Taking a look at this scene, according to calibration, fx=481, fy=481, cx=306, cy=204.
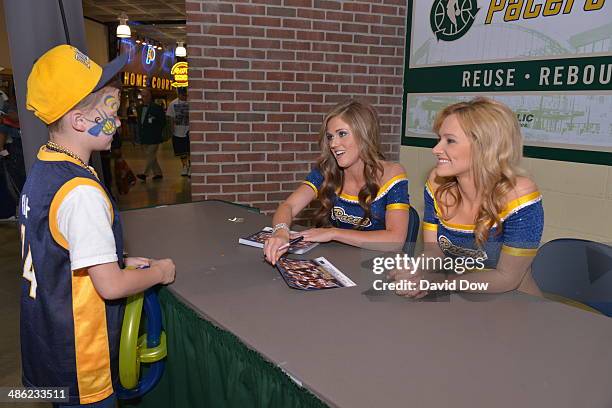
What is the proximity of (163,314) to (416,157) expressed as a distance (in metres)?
2.96

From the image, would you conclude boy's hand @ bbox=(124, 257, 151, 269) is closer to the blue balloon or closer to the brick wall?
the blue balloon

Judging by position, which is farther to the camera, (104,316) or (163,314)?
(163,314)

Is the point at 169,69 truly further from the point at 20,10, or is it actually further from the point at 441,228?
the point at 441,228

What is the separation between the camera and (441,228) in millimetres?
1901

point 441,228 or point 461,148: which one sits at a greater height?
point 461,148

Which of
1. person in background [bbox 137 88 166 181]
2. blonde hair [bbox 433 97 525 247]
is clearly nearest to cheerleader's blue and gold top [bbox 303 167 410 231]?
blonde hair [bbox 433 97 525 247]

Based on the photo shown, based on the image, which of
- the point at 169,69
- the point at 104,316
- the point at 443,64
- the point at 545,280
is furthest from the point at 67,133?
the point at 169,69

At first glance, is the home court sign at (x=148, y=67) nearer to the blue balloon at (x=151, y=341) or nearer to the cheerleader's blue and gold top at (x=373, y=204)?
the cheerleader's blue and gold top at (x=373, y=204)

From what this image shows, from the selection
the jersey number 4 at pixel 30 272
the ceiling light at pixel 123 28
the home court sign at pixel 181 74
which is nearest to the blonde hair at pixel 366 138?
the jersey number 4 at pixel 30 272

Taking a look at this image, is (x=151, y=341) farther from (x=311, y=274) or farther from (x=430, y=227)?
(x=430, y=227)

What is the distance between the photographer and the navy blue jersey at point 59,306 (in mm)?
1234

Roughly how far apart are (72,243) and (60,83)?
40 centimetres

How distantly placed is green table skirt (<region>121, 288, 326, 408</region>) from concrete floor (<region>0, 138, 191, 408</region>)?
126 cm

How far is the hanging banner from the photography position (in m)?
2.82
